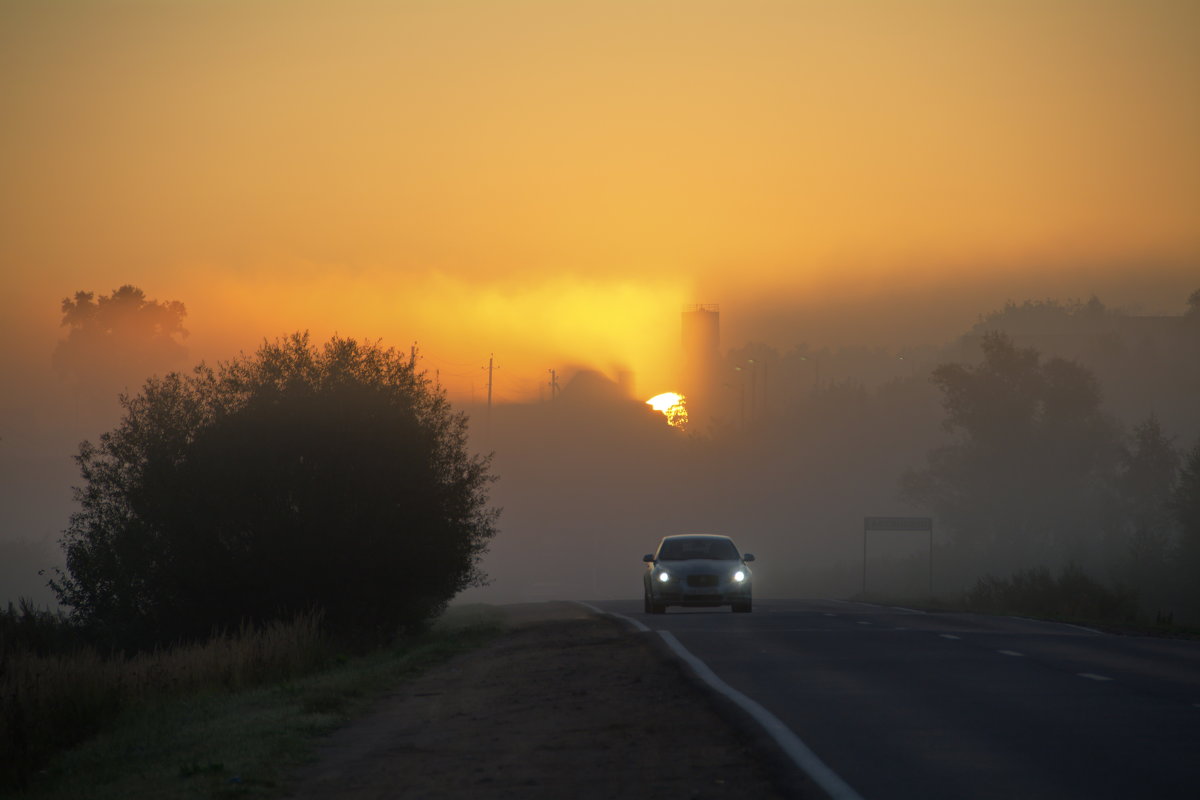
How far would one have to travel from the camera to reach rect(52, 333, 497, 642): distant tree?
32.6m

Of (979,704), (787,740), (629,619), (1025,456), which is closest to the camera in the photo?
(787,740)

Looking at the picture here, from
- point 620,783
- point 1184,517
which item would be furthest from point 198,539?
point 1184,517

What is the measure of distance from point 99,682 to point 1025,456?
242 ft

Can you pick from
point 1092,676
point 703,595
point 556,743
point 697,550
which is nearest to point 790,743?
point 556,743

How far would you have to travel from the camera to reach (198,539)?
32562 millimetres

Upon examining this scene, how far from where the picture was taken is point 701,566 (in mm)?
31078

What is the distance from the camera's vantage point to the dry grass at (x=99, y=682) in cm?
1683

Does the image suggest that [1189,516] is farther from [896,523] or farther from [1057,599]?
[1057,599]

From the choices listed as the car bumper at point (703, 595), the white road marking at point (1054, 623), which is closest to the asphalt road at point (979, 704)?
the white road marking at point (1054, 623)

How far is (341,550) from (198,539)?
321cm

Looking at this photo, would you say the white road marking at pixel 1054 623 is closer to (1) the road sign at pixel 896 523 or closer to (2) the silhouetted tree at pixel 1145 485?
(1) the road sign at pixel 896 523

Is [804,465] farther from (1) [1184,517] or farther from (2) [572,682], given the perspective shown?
(2) [572,682]

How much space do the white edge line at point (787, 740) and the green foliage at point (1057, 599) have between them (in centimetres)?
2202

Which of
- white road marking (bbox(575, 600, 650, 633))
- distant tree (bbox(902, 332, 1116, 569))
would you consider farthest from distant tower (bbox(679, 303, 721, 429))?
white road marking (bbox(575, 600, 650, 633))
